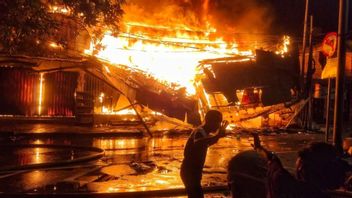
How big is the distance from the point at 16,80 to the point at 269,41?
17478mm

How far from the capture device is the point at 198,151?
227 inches

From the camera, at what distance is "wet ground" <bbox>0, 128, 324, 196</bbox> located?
9477mm

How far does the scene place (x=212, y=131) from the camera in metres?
5.89

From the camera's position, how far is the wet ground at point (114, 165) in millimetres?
9477

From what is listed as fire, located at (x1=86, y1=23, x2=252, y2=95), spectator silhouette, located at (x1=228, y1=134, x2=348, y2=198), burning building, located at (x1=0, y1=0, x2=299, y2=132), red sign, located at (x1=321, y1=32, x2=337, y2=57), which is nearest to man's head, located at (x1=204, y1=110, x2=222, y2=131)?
spectator silhouette, located at (x1=228, y1=134, x2=348, y2=198)

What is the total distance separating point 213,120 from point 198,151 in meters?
0.47

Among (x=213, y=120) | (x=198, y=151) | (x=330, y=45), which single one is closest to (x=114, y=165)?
(x=198, y=151)

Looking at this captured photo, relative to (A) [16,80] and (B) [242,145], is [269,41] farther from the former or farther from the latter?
(A) [16,80]

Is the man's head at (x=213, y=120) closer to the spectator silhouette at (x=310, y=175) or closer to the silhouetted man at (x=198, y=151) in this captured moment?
the silhouetted man at (x=198, y=151)

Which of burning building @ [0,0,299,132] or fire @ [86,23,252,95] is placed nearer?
burning building @ [0,0,299,132]

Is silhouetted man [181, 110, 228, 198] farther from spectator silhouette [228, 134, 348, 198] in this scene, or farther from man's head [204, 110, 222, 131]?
spectator silhouette [228, 134, 348, 198]

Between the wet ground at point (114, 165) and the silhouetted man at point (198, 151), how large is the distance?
3.34m

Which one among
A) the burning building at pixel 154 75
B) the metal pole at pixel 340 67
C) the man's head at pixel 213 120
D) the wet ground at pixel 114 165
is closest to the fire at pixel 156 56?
the burning building at pixel 154 75

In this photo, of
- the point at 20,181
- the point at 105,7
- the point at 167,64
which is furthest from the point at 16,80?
the point at 105,7
